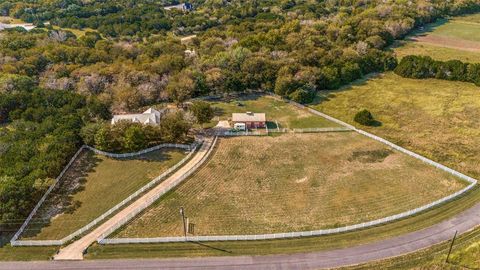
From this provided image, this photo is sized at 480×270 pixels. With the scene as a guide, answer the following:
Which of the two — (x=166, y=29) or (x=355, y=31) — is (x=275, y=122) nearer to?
(x=355, y=31)

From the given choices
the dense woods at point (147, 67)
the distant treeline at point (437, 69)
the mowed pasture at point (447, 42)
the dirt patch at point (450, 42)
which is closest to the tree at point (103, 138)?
the dense woods at point (147, 67)

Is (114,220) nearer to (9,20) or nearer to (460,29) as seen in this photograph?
(9,20)

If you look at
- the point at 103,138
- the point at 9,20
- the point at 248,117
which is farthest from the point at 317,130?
the point at 9,20

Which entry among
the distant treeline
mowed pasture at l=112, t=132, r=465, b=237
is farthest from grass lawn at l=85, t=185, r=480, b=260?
the distant treeline

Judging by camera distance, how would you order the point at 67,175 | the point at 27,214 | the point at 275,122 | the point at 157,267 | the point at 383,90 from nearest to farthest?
the point at 157,267
the point at 27,214
the point at 67,175
the point at 275,122
the point at 383,90

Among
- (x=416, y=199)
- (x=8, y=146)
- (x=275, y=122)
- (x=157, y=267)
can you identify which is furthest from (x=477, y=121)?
(x=8, y=146)
